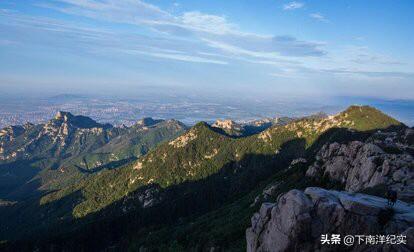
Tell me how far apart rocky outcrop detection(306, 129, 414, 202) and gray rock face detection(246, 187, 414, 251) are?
49.7 ft

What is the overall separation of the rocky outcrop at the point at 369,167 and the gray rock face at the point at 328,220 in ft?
49.7

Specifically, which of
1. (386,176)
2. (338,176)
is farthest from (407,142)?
(386,176)

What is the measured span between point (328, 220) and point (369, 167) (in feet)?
200

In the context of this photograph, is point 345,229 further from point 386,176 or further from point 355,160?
point 355,160

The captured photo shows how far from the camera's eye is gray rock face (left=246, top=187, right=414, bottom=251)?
41.8 m

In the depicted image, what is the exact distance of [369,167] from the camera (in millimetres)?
100188

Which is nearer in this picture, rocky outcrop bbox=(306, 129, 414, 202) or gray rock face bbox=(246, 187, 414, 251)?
gray rock face bbox=(246, 187, 414, 251)

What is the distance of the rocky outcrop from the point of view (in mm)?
81938

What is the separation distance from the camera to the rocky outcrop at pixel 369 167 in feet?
269

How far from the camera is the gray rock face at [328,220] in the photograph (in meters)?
41.8

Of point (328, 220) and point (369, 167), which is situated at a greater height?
point (328, 220)

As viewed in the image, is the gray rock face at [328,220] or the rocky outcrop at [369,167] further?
the rocky outcrop at [369,167]

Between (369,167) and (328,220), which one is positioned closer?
(328,220)

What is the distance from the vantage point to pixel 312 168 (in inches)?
6211
